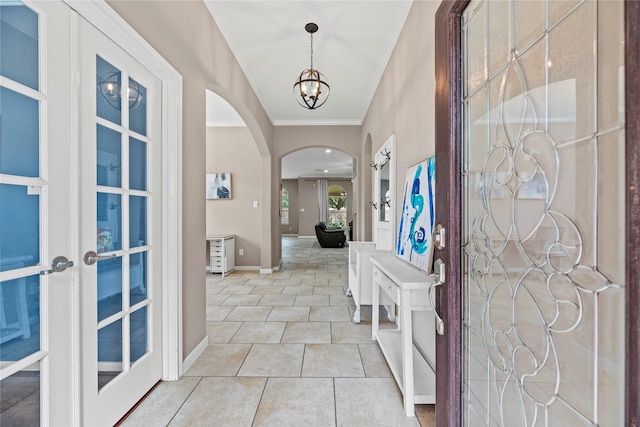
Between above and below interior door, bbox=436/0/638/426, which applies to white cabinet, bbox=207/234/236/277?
below

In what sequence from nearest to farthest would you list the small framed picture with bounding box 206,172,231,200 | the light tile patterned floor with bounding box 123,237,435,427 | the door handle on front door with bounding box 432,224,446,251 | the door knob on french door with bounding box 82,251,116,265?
the door handle on front door with bounding box 432,224,446,251
the door knob on french door with bounding box 82,251,116,265
the light tile patterned floor with bounding box 123,237,435,427
the small framed picture with bounding box 206,172,231,200

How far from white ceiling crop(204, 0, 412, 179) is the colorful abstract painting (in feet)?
4.88

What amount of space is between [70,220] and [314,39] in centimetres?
271

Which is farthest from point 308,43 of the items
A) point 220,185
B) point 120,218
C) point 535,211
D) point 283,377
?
point 220,185

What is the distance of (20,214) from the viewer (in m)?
1.05

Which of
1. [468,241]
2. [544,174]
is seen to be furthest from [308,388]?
[544,174]

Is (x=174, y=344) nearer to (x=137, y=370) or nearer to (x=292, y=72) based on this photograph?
(x=137, y=370)

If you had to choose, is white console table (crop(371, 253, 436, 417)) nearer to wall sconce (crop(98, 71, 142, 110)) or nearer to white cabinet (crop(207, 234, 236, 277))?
wall sconce (crop(98, 71, 142, 110))

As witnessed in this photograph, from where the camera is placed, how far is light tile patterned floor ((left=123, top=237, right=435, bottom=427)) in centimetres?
162

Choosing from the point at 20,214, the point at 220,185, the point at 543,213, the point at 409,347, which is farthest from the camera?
the point at 220,185

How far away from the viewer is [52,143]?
115 centimetres

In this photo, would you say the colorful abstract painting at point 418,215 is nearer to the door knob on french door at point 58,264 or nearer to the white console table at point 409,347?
the white console table at point 409,347

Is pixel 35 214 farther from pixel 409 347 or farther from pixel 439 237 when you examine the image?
pixel 409 347

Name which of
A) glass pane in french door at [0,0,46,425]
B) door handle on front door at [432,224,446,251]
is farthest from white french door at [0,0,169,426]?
door handle on front door at [432,224,446,251]
